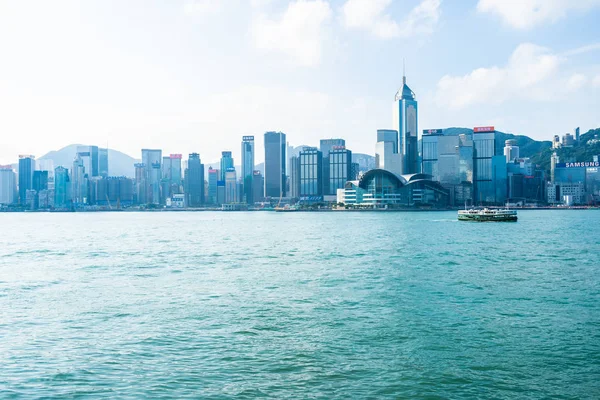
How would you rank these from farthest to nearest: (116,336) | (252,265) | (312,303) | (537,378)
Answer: (252,265)
(312,303)
(116,336)
(537,378)

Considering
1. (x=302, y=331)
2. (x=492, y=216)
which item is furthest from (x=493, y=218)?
(x=302, y=331)

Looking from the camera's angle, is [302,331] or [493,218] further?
[493,218]

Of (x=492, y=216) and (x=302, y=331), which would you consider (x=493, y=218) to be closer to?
(x=492, y=216)

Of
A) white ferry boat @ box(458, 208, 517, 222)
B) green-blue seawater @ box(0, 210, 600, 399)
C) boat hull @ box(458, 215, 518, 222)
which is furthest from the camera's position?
white ferry boat @ box(458, 208, 517, 222)

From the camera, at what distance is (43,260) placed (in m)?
46.1

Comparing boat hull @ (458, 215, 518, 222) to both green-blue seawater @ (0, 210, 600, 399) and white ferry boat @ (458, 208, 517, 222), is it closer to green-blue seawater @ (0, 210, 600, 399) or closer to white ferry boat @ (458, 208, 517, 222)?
white ferry boat @ (458, 208, 517, 222)

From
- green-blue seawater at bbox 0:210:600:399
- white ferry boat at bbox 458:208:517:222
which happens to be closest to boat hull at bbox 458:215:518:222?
white ferry boat at bbox 458:208:517:222

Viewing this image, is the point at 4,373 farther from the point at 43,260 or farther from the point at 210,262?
the point at 43,260

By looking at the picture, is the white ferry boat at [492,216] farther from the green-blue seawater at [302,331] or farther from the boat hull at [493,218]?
the green-blue seawater at [302,331]

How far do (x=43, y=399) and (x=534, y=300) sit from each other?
2087 cm

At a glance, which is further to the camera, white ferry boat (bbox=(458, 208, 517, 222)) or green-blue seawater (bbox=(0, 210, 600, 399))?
white ferry boat (bbox=(458, 208, 517, 222))

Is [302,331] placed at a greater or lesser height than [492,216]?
lesser

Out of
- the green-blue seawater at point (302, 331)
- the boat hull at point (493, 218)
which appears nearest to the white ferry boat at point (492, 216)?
the boat hull at point (493, 218)

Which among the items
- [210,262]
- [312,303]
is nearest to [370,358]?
[312,303]
